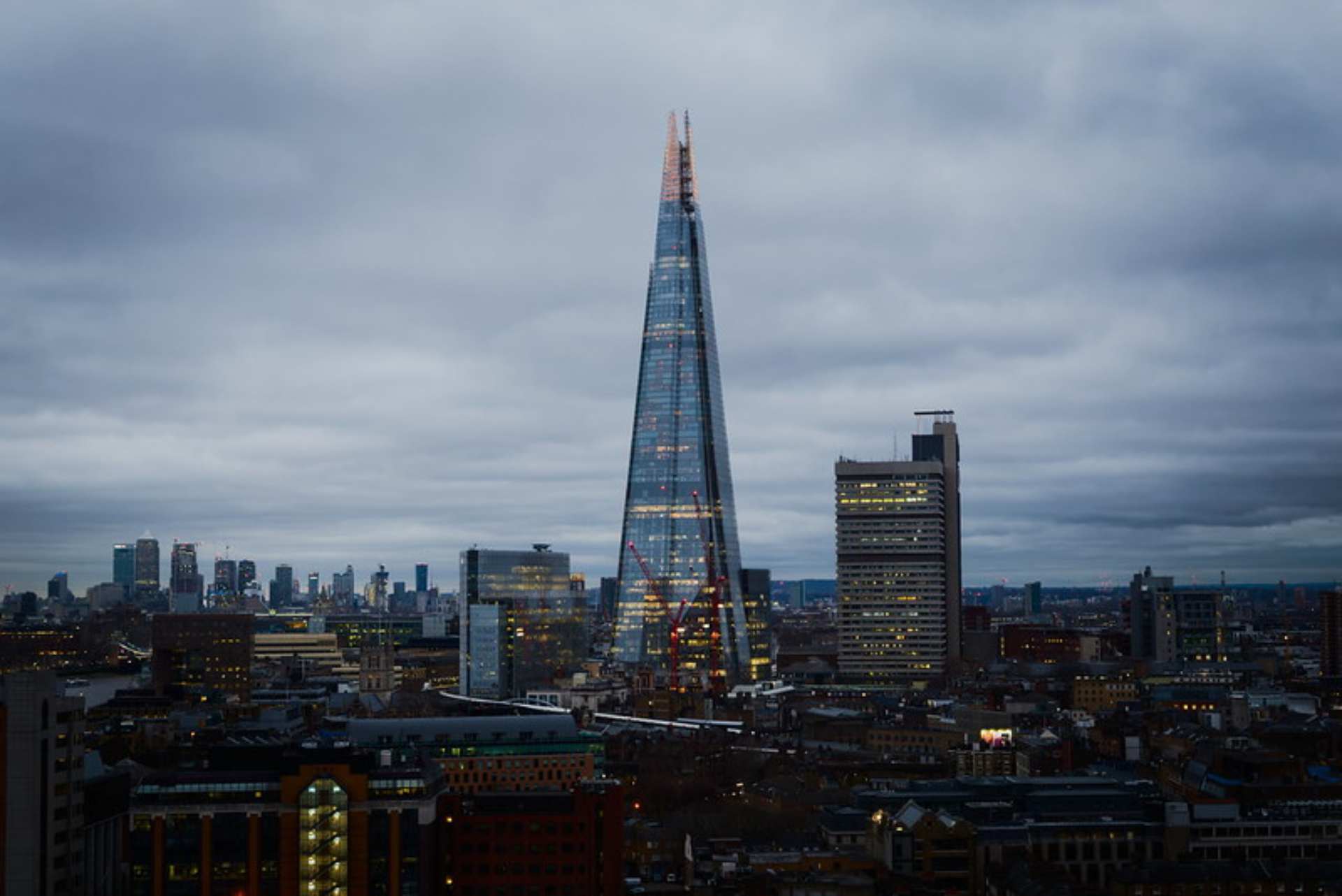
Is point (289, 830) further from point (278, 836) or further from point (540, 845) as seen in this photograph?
point (540, 845)

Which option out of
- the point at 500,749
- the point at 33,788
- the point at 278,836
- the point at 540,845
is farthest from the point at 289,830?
the point at 500,749

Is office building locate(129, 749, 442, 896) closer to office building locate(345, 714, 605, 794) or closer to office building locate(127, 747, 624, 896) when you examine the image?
office building locate(127, 747, 624, 896)

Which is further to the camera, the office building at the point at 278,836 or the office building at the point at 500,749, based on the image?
the office building at the point at 500,749

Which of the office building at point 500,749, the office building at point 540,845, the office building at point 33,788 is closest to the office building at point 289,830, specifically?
the office building at point 540,845

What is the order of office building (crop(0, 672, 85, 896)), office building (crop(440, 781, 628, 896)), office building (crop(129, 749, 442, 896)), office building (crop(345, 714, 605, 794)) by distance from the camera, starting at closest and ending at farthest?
office building (crop(0, 672, 85, 896)), office building (crop(129, 749, 442, 896)), office building (crop(440, 781, 628, 896)), office building (crop(345, 714, 605, 794))

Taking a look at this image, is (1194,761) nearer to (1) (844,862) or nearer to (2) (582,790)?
(1) (844,862)

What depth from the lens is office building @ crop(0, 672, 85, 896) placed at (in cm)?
8662

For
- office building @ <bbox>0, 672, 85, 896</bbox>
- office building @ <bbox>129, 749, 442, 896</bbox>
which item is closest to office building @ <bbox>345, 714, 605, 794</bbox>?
office building @ <bbox>129, 749, 442, 896</bbox>

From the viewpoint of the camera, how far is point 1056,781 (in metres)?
127

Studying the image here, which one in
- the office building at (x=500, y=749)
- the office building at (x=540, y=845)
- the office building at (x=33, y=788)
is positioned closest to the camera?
the office building at (x=33, y=788)

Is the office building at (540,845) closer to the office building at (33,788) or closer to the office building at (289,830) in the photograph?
the office building at (289,830)

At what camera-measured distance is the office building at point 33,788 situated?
86625mm

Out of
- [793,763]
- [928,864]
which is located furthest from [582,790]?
[793,763]

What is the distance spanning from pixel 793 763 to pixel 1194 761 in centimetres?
4045
